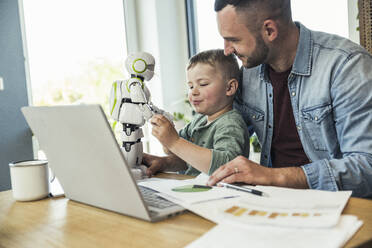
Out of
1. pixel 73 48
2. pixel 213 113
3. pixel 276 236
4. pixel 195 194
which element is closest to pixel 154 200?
pixel 195 194

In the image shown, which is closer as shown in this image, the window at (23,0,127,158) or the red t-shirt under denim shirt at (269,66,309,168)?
the red t-shirt under denim shirt at (269,66,309,168)

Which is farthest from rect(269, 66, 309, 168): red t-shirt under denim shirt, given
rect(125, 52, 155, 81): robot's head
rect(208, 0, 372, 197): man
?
rect(125, 52, 155, 81): robot's head

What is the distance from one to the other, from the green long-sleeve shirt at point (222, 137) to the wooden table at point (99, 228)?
0.40 metres

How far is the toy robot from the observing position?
1077 mm

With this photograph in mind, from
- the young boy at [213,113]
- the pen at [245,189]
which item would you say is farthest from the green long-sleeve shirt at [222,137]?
the pen at [245,189]

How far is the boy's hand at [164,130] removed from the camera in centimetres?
109

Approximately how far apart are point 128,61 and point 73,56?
240 cm

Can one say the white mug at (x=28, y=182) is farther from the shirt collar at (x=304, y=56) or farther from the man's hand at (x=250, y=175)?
the shirt collar at (x=304, y=56)

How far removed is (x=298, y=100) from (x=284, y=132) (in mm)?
140

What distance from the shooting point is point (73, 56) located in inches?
131

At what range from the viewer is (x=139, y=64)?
111 cm

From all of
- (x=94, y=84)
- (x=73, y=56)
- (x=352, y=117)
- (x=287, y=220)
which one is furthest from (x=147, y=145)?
(x=287, y=220)

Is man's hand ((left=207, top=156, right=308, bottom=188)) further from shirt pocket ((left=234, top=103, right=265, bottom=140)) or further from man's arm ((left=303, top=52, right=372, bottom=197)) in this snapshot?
shirt pocket ((left=234, top=103, right=265, bottom=140))

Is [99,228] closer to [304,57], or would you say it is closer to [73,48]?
[304,57]
